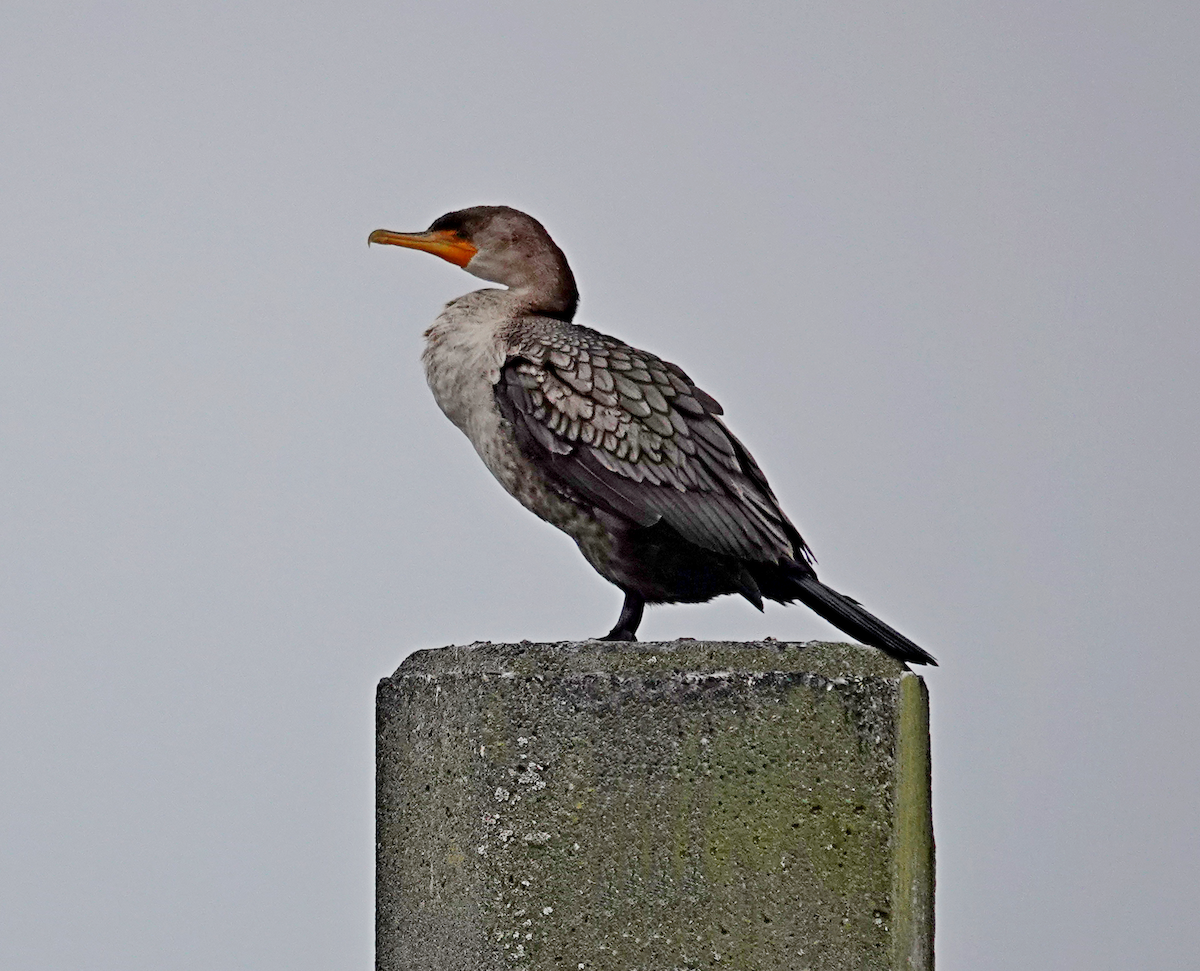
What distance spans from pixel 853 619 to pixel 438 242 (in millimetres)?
1640

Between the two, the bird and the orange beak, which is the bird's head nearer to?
the orange beak

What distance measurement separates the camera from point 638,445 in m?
4.69

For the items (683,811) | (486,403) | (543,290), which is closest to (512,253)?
(543,290)

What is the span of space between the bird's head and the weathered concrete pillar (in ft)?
4.33

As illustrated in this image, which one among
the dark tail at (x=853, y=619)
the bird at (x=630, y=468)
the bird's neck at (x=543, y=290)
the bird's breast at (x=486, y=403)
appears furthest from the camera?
the bird's neck at (x=543, y=290)

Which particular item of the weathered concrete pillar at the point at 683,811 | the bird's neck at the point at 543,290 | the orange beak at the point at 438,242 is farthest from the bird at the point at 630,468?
the weathered concrete pillar at the point at 683,811

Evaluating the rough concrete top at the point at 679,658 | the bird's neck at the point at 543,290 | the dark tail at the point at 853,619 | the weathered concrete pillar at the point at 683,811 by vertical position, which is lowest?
the weathered concrete pillar at the point at 683,811

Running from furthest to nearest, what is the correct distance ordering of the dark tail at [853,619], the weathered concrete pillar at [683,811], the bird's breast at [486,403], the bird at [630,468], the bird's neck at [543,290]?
the bird's neck at [543,290], the bird's breast at [486,403], the bird at [630,468], the dark tail at [853,619], the weathered concrete pillar at [683,811]

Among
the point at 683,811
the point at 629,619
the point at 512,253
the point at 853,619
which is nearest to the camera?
the point at 683,811

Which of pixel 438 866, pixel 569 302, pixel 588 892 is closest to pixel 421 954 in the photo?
pixel 438 866

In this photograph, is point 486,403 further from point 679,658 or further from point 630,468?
point 679,658

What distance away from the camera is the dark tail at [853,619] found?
448cm

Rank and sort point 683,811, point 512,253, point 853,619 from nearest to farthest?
point 683,811 < point 853,619 < point 512,253

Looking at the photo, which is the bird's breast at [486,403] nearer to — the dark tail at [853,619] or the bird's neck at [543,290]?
the bird's neck at [543,290]
